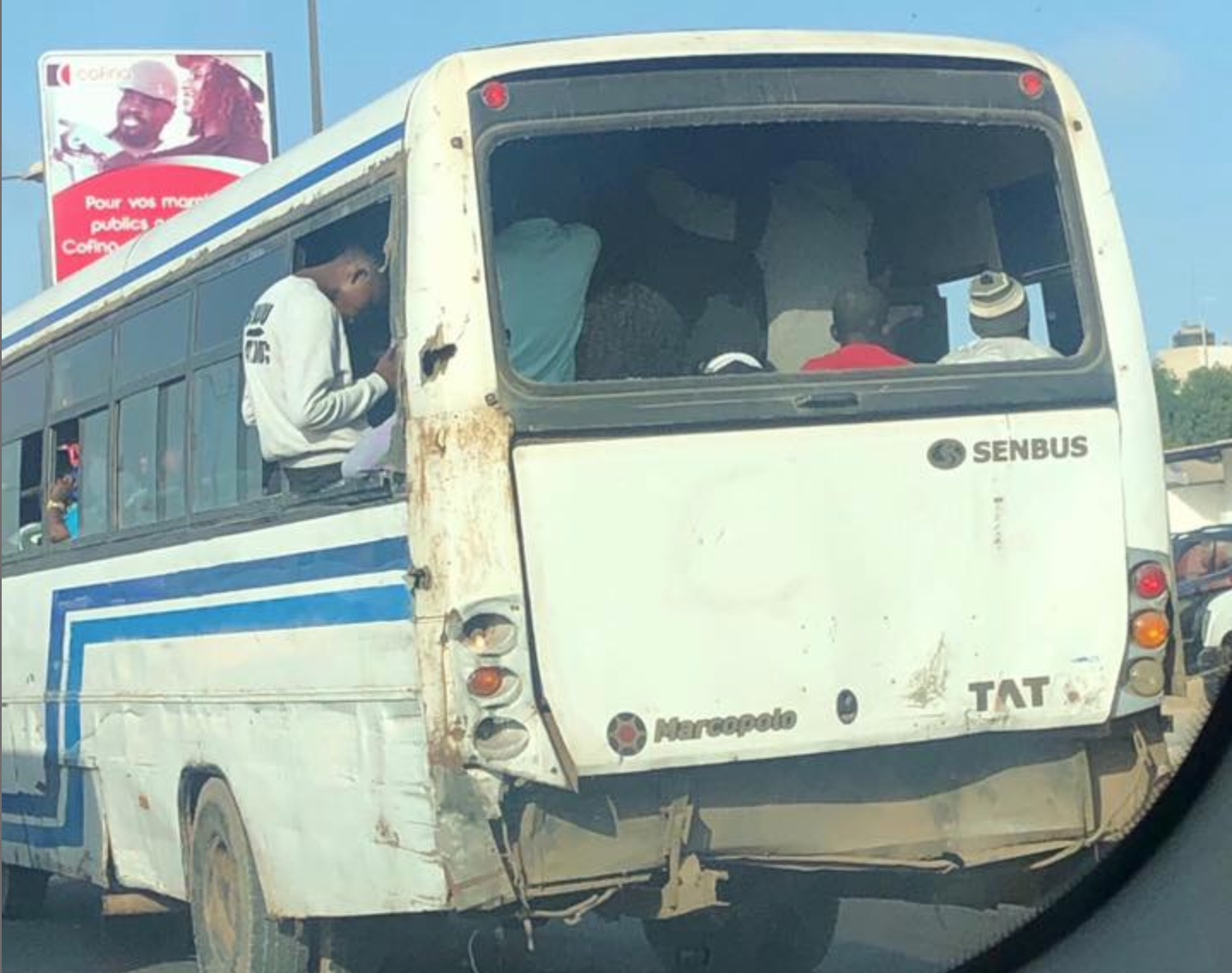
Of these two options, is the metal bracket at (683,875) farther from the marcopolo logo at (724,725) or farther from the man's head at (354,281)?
the man's head at (354,281)

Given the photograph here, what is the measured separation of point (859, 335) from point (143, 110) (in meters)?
21.4

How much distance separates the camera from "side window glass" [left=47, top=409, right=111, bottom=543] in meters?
9.62

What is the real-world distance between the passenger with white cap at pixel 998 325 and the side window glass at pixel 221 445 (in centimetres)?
241

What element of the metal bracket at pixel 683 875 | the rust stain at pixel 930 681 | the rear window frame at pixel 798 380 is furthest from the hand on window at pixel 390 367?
the rust stain at pixel 930 681

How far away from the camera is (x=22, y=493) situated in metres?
10.8

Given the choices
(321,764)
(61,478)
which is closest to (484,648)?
(321,764)

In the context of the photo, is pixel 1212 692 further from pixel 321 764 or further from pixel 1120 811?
pixel 321 764

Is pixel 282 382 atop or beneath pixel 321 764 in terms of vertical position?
atop

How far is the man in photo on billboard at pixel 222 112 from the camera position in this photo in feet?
86.5

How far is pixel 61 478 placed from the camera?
33.8ft

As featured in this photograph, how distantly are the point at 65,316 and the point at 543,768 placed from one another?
16.9 feet

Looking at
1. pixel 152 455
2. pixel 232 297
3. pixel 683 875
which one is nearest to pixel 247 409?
pixel 232 297

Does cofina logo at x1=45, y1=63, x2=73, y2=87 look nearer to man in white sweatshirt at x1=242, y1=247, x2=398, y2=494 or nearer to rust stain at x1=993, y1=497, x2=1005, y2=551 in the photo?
man in white sweatshirt at x1=242, y1=247, x2=398, y2=494

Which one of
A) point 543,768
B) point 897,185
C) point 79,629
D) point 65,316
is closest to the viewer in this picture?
point 543,768
